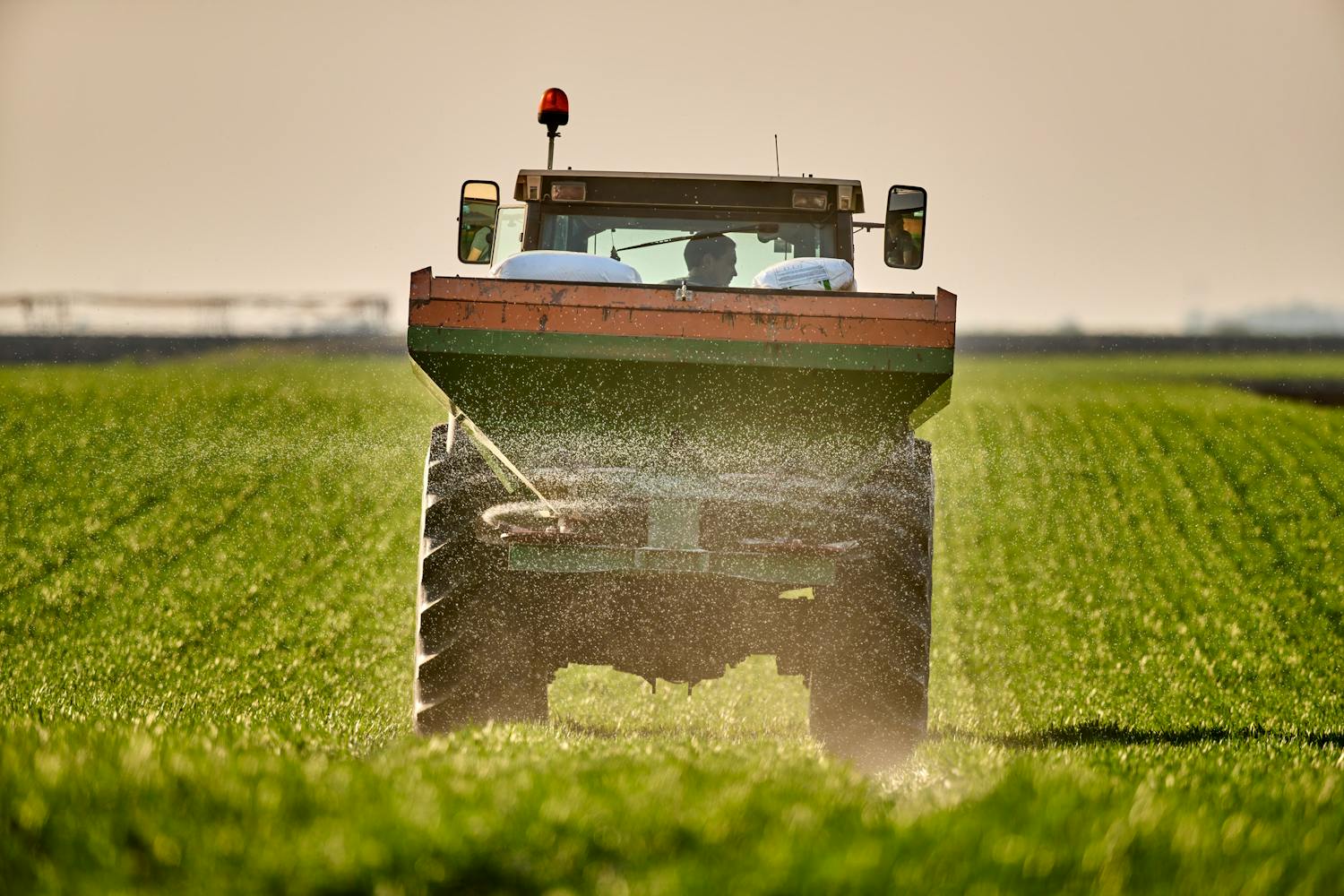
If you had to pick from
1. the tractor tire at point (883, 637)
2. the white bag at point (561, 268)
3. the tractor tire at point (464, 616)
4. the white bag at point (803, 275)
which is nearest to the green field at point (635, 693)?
the tractor tire at point (883, 637)

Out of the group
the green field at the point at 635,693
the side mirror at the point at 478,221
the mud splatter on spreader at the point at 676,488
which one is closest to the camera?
the green field at the point at 635,693

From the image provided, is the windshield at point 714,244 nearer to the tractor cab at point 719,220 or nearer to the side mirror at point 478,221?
the tractor cab at point 719,220

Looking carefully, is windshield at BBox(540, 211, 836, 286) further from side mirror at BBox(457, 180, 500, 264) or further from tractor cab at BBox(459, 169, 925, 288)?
side mirror at BBox(457, 180, 500, 264)

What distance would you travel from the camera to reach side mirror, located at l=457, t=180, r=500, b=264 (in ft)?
26.9

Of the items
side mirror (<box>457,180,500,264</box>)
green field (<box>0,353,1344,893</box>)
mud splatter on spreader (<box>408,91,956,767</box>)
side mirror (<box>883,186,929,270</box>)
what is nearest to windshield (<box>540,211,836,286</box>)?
side mirror (<box>883,186,929,270</box>)

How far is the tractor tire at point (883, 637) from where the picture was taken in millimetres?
6340

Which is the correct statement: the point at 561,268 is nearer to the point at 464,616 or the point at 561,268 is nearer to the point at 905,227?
the point at 464,616

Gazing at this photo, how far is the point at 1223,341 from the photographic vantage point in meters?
53.6

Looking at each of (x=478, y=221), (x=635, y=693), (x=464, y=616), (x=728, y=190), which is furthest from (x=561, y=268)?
(x=635, y=693)

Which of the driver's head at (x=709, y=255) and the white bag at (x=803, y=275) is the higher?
the driver's head at (x=709, y=255)

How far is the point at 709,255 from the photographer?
309 inches

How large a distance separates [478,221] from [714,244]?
4.73ft

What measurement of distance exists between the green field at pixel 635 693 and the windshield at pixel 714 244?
99.7 inches

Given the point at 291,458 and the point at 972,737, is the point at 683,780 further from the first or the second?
the point at 291,458
